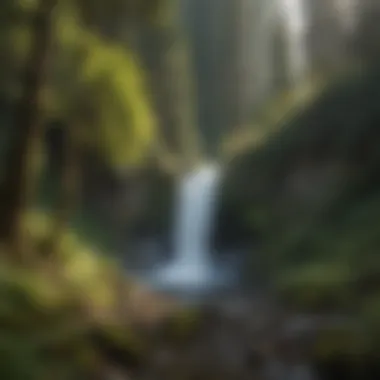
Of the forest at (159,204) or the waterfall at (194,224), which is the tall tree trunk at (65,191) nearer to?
the forest at (159,204)

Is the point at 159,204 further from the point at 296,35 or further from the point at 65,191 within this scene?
the point at 65,191

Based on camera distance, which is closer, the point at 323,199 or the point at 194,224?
the point at 323,199

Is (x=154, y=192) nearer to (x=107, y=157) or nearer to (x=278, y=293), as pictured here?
(x=107, y=157)

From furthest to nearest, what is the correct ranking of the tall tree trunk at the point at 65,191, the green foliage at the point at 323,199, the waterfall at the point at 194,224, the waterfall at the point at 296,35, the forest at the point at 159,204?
the waterfall at the point at 296,35 < the waterfall at the point at 194,224 < the tall tree trunk at the point at 65,191 < the green foliage at the point at 323,199 < the forest at the point at 159,204

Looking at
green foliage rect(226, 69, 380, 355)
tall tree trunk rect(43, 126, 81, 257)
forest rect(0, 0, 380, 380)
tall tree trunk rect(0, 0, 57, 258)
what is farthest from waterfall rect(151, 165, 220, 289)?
tall tree trunk rect(0, 0, 57, 258)

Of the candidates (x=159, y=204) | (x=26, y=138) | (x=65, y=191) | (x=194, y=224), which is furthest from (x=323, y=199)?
(x=26, y=138)

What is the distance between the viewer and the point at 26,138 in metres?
8.35

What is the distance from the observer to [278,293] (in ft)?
35.1

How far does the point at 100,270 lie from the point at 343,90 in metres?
6.56

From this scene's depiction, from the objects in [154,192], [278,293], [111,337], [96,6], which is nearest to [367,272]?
[278,293]

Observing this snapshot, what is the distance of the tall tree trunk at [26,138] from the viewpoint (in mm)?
8289

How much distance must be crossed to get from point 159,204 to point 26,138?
10.2 meters

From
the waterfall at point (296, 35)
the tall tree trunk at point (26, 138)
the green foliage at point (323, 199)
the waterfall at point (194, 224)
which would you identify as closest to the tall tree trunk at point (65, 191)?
the tall tree trunk at point (26, 138)

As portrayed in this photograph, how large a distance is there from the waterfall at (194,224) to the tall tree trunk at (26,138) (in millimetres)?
6459
